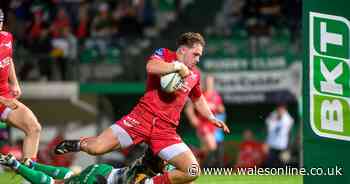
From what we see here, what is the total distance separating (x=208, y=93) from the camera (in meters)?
18.8

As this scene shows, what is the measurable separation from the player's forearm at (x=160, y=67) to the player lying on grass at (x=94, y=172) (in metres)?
1.13

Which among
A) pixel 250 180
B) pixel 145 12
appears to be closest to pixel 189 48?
pixel 250 180

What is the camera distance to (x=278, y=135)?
21.1 metres

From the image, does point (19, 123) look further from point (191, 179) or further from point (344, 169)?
point (344, 169)

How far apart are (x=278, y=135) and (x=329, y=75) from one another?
11.8 m

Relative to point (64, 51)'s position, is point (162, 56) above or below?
above

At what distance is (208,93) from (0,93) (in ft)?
23.2

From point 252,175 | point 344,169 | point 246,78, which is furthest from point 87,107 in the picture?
point 344,169

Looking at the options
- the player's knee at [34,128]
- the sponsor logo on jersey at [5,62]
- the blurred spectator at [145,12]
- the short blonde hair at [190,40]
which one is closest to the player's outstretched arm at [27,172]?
the player's knee at [34,128]

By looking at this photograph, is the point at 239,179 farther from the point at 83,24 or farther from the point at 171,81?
the point at 83,24

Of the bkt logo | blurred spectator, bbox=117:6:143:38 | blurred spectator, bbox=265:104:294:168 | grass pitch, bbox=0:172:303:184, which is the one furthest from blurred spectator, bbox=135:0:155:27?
the bkt logo

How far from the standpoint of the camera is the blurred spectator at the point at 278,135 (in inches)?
827

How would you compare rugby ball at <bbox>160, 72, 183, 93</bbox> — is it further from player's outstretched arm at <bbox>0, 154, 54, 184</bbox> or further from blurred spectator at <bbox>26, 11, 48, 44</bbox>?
blurred spectator at <bbox>26, 11, 48, 44</bbox>

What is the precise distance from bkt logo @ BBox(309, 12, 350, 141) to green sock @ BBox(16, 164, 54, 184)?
2.93 metres
